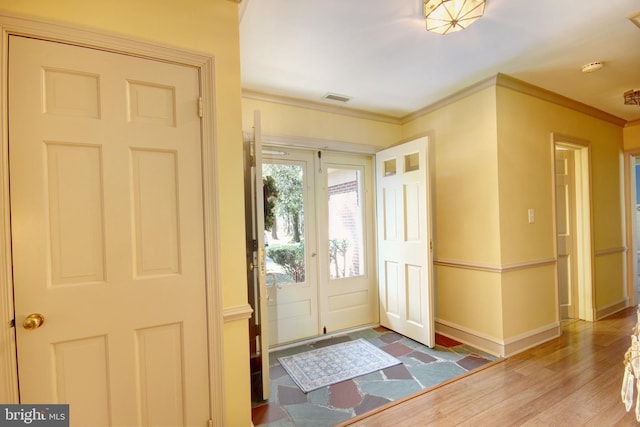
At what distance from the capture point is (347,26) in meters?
1.88

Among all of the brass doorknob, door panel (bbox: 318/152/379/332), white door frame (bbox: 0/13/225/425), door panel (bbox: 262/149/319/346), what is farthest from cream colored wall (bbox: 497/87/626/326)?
the brass doorknob

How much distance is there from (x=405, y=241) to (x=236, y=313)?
2077 millimetres

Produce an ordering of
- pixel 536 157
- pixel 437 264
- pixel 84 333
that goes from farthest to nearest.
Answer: pixel 437 264, pixel 536 157, pixel 84 333

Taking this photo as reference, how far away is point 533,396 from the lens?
206 cm

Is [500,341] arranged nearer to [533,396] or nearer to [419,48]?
[533,396]

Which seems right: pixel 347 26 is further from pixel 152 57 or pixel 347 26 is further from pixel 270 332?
pixel 270 332

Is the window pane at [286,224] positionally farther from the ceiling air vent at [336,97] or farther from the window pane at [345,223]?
the ceiling air vent at [336,97]

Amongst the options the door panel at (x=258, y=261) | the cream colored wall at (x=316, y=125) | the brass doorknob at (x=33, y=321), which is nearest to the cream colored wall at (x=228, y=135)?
the door panel at (x=258, y=261)

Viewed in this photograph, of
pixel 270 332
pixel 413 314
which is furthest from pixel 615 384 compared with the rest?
pixel 270 332

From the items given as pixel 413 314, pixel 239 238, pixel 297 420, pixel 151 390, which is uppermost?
pixel 239 238

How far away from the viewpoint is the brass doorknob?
1.18m

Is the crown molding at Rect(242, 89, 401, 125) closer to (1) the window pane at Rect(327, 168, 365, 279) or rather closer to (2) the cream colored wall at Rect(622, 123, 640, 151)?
(1) the window pane at Rect(327, 168, 365, 279)

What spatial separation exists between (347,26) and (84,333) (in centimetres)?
219

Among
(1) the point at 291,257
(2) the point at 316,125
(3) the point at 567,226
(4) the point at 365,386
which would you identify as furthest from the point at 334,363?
(3) the point at 567,226
